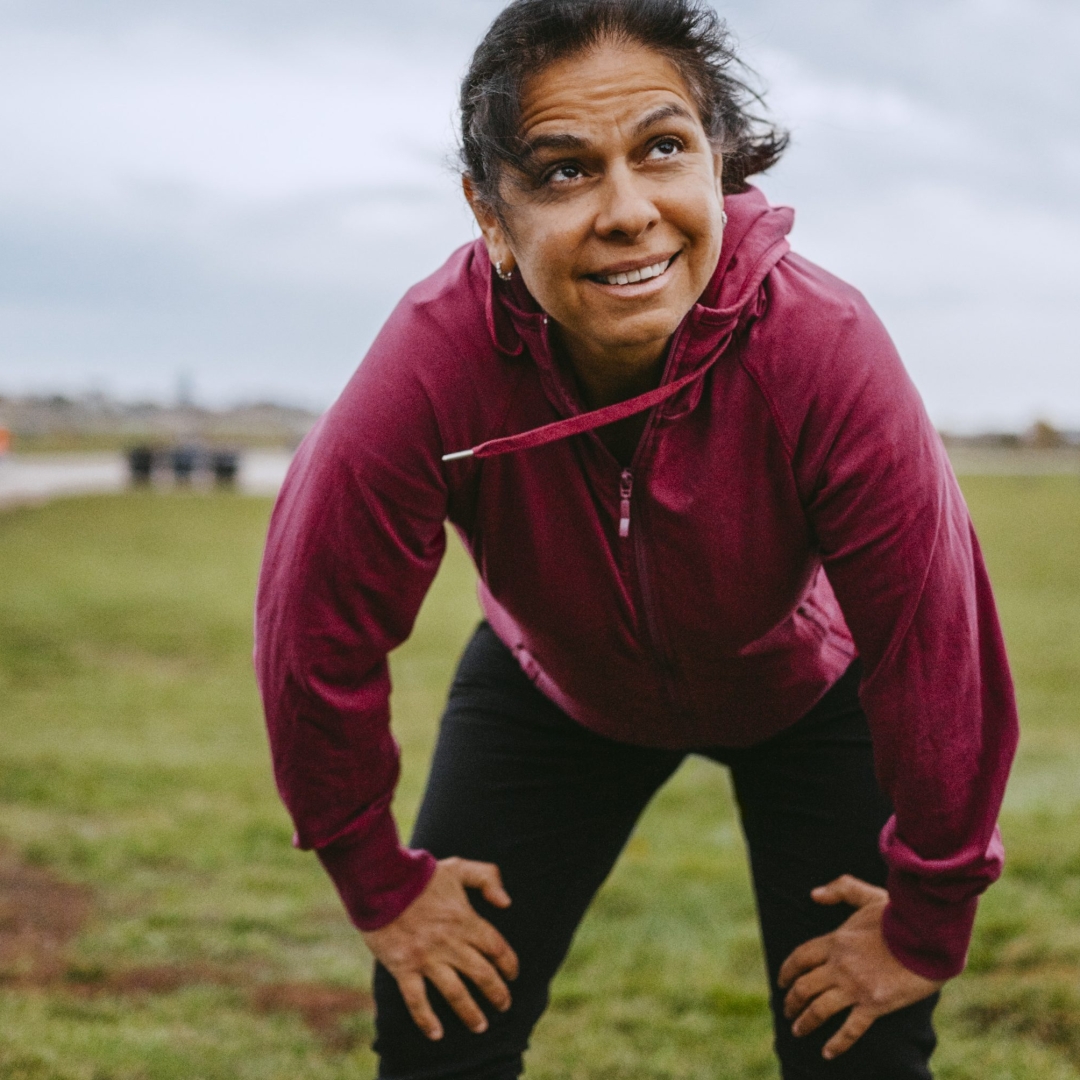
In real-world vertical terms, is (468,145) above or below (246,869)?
above

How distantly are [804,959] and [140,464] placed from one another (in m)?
30.4

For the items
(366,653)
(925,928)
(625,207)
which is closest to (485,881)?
(366,653)

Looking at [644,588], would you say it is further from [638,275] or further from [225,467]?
[225,467]

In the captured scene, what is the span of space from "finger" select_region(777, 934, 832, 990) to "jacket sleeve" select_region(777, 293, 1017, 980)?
158 millimetres

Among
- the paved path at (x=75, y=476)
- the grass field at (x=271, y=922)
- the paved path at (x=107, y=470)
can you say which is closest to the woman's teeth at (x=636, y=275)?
the grass field at (x=271, y=922)

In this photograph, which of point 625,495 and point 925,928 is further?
point 925,928

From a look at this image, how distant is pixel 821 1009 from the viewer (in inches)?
90.1

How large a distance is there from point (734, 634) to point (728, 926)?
2770 millimetres

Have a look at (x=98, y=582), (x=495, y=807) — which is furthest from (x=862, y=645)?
(x=98, y=582)

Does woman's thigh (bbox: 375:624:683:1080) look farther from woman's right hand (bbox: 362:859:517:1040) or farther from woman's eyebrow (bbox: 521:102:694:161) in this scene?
woman's eyebrow (bbox: 521:102:694:161)

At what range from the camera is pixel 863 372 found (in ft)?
6.17

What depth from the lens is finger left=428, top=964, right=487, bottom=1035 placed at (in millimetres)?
2279

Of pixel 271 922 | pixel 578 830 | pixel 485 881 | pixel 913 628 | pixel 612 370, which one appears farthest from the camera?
pixel 271 922

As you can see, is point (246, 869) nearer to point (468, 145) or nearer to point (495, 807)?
point (495, 807)
